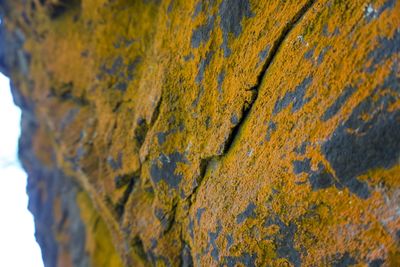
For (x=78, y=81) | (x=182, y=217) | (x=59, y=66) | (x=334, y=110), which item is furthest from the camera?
(x=59, y=66)

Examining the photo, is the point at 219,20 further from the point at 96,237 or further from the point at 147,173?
the point at 96,237

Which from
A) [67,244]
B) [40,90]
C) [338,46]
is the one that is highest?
[40,90]

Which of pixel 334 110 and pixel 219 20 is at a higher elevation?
pixel 219 20

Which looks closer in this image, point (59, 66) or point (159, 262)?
point (159, 262)

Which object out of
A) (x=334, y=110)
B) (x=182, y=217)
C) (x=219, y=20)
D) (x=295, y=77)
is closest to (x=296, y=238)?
(x=334, y=110)

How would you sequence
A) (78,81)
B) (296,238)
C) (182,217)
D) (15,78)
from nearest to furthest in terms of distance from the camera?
(296,238) < (182,217) < (78,81) < (15,78)

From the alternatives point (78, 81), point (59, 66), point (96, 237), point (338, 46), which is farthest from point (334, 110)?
point (59, 66)
